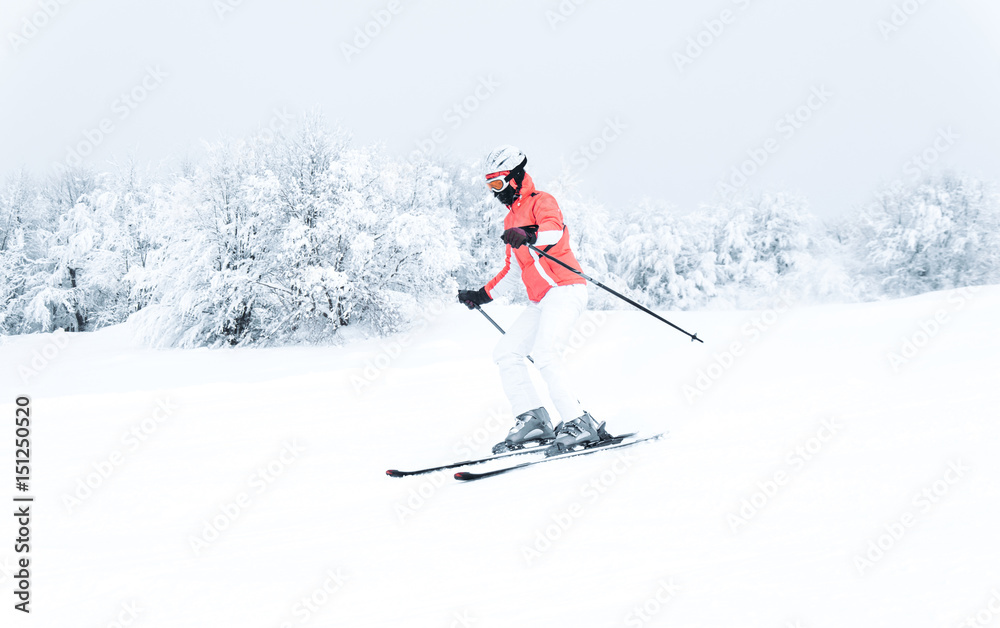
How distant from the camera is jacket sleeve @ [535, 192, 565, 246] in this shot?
3.99 m

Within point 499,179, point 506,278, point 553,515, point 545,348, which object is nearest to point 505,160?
point 499,179

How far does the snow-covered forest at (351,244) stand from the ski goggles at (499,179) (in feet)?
31.7

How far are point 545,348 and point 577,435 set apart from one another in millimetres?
596

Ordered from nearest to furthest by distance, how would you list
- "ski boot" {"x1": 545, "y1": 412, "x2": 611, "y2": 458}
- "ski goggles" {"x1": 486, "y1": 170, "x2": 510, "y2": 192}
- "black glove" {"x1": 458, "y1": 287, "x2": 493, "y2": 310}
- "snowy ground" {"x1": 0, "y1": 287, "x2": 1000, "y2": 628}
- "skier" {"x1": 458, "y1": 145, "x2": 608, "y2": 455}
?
"snowy ground" {"x1": 0, "y1": 287, "x2": 1000, "y2": 628}
"ski boot" {"x1": 545, "y1": 412, "x2": 611, "y2": 458}
"skier" {"x1": 458, "y1": 145, "x2": 608, "y2": 455}
"ski goggles" {"x1": 486, "y1": 170, "x2": 510, "y2": 192}
"black glove" {"x1": 458, "y1": 287, "x2": 493, "y2": 310}

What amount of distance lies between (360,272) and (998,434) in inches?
492

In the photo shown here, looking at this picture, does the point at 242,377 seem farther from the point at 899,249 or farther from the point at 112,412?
the point at 899,249

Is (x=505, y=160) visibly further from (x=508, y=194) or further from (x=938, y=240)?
(x=938, y=240)

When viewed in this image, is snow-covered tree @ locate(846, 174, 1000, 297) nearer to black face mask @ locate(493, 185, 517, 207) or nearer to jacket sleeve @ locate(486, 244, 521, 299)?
jacket sleeve @ locate(486, 244, 521, 299)

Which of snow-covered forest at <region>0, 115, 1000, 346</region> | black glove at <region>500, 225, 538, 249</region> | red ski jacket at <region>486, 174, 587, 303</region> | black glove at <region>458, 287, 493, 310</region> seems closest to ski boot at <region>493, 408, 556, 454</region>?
red ski jacket at <region>486, 174, 587, 303</region>

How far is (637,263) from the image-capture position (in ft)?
113

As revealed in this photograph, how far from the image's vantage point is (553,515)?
2518 mm

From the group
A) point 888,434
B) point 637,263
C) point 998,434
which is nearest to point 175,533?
point 888,434

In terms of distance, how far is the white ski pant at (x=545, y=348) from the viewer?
3994 millimetres

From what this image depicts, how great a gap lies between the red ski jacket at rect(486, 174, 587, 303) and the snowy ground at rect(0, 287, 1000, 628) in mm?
1241
